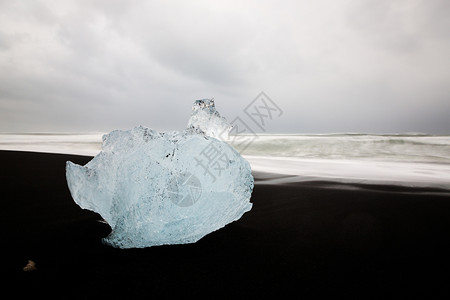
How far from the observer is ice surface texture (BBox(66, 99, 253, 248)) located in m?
1.72

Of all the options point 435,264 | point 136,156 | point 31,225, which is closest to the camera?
point 435,264

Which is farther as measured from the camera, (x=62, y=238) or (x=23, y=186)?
(x=23, y=186)

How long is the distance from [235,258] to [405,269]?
94 cm

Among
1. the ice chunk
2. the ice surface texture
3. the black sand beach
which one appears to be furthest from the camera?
the ice chunk

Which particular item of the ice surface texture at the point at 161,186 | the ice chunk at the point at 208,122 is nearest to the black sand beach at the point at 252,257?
the ice surface texture at the point at 161,186

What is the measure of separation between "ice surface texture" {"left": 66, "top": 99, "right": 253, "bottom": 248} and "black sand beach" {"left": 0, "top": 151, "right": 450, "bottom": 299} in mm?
128

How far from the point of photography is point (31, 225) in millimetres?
2000

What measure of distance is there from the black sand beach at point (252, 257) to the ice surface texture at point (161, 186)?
0.42ft

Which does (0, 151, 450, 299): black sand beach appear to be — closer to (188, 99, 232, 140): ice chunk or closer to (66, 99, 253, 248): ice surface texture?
(66, 99, 253, 248): ice surface texture

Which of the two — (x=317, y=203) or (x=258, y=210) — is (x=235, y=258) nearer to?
(x=258, y=210)

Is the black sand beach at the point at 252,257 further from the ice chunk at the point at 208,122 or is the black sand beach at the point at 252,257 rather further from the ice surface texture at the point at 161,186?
the ice chunk at the point at 208,122

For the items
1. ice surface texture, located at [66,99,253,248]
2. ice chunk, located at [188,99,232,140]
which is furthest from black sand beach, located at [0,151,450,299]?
ice chunk, located at [188,99,232,140]

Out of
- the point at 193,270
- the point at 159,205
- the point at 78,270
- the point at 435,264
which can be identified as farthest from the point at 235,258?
the point at 435,264

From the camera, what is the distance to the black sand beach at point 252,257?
125cm
